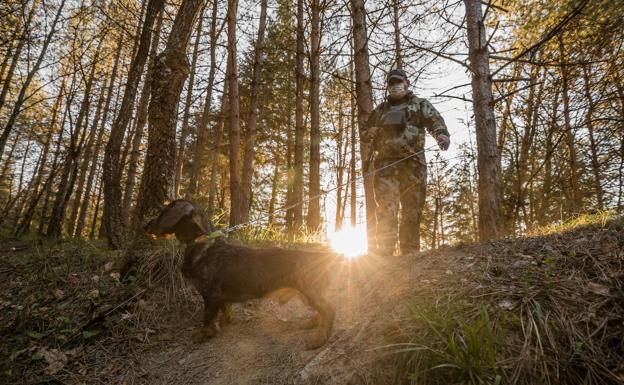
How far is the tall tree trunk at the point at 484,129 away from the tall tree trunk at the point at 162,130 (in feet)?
14.2

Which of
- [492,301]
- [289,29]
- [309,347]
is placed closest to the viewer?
A: [492,301]

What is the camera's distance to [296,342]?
8.16 feet

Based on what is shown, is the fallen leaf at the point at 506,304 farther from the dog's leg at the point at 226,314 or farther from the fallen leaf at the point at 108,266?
the fallen leaf at the point at 108,266

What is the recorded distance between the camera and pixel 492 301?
6.40 ft

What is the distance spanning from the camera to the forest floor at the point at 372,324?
157 cm

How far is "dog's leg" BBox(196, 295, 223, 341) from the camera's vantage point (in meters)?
2.79

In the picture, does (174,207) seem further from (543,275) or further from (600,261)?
(600,261)

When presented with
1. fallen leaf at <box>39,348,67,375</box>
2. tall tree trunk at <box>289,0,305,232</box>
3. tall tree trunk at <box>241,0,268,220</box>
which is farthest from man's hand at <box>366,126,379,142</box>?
tall tree trunk at <box>289,0,305,232</box>

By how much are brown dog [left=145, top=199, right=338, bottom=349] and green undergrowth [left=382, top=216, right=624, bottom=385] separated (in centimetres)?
76

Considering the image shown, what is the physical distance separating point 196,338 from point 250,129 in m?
7.33

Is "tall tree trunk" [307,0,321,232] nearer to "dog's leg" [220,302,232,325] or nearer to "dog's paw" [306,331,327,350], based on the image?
"dog's leg" [220,302,232,325]

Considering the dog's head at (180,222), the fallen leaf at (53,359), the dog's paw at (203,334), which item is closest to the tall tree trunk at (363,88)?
the dog's head at (180,222)

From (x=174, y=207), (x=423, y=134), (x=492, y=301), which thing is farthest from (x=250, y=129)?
(x=492, y=301)

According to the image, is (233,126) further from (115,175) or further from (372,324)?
(372,324)
